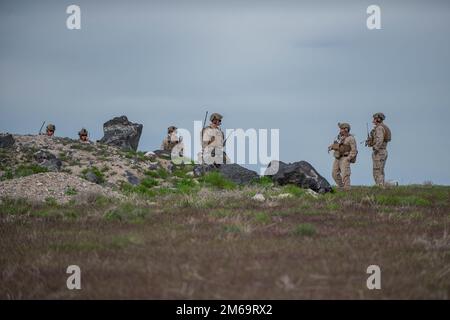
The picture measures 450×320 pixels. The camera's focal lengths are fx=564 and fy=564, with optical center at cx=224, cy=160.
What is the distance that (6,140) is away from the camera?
3538 cm

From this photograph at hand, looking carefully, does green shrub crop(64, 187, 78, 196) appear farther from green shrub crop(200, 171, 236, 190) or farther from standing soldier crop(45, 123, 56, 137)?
standing soldier crop(45, 123, 56, 137)

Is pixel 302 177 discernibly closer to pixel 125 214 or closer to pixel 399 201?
pixel 399 201

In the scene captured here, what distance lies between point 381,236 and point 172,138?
29625 mm

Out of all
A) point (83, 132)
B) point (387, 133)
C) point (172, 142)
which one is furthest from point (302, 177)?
point (83, 132)

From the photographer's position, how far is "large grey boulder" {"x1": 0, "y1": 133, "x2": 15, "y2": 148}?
35000mm

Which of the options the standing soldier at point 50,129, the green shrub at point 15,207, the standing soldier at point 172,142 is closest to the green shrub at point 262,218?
the green shrub at point 15,207

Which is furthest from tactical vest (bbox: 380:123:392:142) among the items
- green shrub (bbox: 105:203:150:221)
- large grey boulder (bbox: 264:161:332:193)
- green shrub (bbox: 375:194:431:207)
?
green shrub (bbox: 105:203:150:221)

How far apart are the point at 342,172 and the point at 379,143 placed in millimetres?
2313

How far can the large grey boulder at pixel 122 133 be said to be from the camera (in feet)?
145

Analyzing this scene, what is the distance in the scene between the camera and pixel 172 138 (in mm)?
39781

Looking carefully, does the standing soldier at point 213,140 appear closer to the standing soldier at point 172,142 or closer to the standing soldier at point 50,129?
the standing soldier at point 172,142

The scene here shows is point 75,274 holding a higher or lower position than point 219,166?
lower
